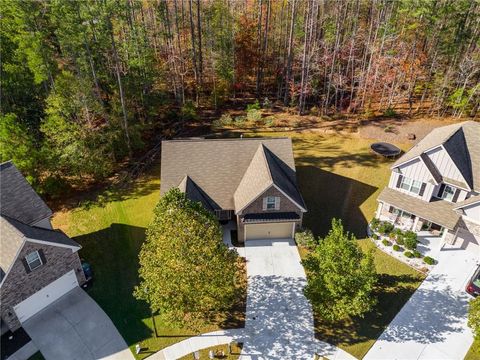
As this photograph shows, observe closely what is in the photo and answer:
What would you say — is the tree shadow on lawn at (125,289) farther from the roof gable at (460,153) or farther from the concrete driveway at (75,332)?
the roof gable at (460,153)

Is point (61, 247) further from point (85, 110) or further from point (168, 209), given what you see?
point (85, 110)

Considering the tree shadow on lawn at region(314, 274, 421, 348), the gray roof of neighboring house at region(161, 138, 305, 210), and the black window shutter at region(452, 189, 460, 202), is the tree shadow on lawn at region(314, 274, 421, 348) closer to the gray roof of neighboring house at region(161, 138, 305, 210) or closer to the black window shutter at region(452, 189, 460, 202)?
the black window shutter at region(452, 189, 460, 202)

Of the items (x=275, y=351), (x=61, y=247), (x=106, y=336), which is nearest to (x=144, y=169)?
(x=61, y=247)

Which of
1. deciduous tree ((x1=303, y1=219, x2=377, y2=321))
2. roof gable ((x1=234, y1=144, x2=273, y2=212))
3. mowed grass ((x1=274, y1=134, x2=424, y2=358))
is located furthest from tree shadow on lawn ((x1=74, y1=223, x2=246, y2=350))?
mowed grass ((x1=274, y1=134, x2=424, y2=358))

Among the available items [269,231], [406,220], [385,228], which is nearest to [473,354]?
[385,228]

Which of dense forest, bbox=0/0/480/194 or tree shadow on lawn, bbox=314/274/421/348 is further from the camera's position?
dense forest, bbox=0/0/480/194

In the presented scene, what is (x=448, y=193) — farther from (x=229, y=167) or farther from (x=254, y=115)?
(x=254, y=115)
